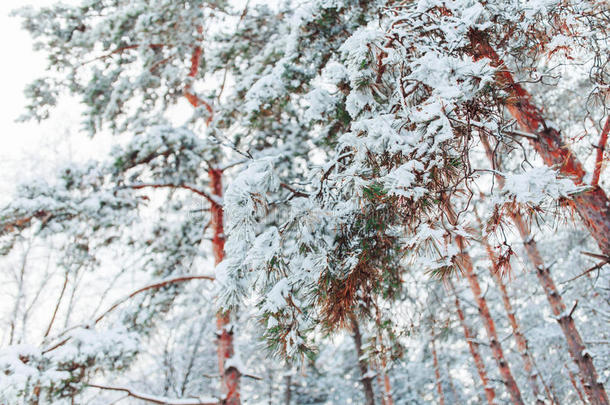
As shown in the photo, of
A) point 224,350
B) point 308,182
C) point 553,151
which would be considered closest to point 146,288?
point 224,350

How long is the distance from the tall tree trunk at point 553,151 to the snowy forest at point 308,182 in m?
0.02

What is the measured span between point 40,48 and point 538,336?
14.4 m

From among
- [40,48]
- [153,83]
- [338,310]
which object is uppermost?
[40,48]

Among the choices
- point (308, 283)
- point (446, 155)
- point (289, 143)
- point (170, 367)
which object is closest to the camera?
point (446, 155)

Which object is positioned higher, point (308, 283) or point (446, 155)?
point (446, 155)

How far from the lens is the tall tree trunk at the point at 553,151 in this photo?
267 cm

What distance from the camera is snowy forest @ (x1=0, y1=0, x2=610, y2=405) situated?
211 centimetres

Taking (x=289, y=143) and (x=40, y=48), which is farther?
(x=40, y=48)

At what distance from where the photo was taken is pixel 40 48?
21.0 ft

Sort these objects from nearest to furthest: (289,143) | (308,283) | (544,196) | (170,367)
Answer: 1. (544,196)
2. (308,283)
3. (289,143)
4. (170,367)

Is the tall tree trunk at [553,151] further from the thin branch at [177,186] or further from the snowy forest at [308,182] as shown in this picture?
the thin branch at [177,186]

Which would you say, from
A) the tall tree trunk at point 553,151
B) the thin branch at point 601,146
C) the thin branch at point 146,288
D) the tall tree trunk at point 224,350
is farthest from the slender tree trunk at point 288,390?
the thin branch at point 601,146

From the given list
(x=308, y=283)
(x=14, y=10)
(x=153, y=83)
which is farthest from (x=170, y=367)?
(x=308, y=283)

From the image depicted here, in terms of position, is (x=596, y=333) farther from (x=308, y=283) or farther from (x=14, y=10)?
(x=14, y=10)
